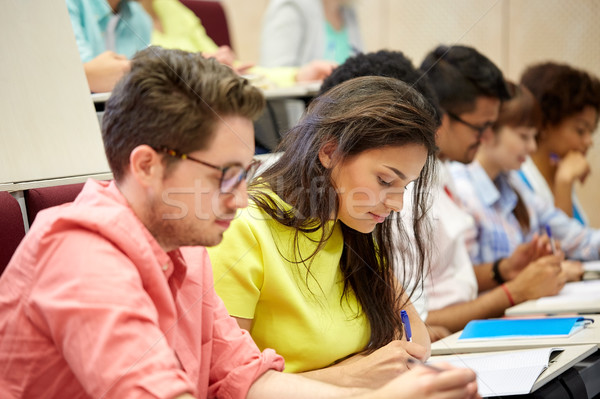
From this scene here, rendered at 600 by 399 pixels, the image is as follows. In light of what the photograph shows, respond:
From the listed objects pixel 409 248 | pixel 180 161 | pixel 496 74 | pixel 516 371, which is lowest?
pixel 516 371

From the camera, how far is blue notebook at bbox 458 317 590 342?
1.41 metres

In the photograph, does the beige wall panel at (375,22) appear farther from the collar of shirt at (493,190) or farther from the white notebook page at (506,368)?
the white notebook page at (506,368)

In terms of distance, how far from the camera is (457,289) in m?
1.78

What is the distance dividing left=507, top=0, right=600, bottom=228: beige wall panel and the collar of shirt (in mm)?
1553

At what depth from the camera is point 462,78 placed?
6.42 feet

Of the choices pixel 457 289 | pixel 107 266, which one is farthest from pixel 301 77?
pixel 107 266

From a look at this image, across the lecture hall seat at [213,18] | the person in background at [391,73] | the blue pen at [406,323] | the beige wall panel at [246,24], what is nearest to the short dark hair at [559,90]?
the lecture hall seat at [213,18]

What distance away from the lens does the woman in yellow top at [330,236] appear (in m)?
1.08

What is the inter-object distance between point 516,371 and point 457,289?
2.08 ft

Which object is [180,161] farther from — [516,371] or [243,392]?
[516,371]

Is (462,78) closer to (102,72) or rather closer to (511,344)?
(511,344)

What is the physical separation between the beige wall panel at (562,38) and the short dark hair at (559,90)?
34.7 inches

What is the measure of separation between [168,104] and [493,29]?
3317 mm

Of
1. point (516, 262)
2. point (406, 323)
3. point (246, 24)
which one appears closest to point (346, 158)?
point (406, 323)
